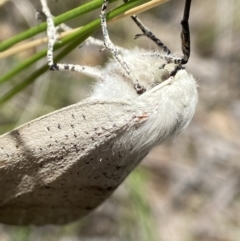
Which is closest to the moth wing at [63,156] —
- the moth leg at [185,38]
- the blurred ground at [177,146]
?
the moth leg at [185,38]

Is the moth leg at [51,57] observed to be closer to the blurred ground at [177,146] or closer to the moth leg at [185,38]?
the moth leg at [185,38]

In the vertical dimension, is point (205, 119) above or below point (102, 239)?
above

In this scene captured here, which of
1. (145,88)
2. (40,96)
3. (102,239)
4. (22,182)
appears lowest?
(102,239)

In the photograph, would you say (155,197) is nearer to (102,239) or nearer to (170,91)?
(102,239)

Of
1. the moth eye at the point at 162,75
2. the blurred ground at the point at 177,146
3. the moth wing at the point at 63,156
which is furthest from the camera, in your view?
the blurred ground at the point at 177,146

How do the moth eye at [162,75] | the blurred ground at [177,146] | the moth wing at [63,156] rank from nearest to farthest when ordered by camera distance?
the moth wing at [63,156]
the moth eye at [162,75]
the blurred ground at [177,146]

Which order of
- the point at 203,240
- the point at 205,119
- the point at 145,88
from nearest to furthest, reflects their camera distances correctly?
the point at 145,88 → the point at 203,240 → the point at 205,119

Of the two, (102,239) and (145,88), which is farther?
(102,239)

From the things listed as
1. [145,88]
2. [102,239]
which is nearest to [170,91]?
[145,88]
